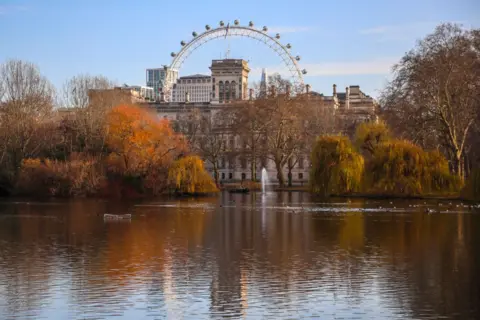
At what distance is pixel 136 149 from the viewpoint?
67812 millimetres

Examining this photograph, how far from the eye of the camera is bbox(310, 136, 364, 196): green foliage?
204ft

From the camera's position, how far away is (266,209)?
51031 mm

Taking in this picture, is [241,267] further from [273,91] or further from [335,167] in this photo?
[273,91]

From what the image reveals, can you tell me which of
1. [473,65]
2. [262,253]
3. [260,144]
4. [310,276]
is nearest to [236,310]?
[310,276]

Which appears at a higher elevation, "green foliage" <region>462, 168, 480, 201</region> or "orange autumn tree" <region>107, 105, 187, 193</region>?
"orange autumn tree" <region>107, 105, 187, 193</region>

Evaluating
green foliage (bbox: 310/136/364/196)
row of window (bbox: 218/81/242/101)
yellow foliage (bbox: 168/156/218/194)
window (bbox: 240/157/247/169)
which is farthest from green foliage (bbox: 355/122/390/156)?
row of window (bbox: 218/81/242/101)

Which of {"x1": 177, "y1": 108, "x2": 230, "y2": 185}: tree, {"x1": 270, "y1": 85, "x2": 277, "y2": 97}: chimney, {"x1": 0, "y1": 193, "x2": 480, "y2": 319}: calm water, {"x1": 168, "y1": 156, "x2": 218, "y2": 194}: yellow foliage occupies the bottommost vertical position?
{"x1": 0, "y1": 193, "x2": 480, "y2": 319}: calm water

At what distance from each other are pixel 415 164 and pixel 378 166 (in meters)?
2.86

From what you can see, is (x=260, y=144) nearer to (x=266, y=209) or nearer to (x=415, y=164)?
(x=415, y=164)

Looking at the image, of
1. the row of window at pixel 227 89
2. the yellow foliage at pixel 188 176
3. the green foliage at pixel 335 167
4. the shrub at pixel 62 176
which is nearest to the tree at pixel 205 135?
the yellow foliage at pixel 188 176

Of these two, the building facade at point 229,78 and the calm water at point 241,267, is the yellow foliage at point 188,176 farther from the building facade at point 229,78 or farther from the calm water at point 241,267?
the building facade at point 229,78

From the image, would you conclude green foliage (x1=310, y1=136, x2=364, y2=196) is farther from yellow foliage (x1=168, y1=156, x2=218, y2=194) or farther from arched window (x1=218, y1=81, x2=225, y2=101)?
arched window (x1=218, y1=81, x2=225, y2=101)

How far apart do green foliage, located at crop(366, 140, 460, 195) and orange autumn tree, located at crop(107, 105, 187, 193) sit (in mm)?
18411

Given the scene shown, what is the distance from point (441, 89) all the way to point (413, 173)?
741cm
